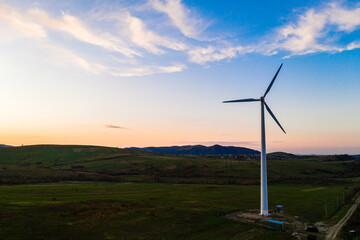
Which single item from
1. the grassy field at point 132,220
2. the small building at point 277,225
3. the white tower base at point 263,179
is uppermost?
the white tower base at point 263,179

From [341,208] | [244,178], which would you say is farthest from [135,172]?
[341,208]

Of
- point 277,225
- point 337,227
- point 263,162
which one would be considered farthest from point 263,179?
point 337,227

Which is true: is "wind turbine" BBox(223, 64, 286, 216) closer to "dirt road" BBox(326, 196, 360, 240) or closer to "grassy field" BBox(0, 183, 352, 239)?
"grassy field" BBox(0, 183, 352, 239)

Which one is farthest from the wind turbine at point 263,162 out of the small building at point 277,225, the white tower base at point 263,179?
the small building at point 277,225

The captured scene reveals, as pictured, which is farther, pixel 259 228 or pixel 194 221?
pixel 194 221

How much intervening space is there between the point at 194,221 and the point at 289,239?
65.1 feet

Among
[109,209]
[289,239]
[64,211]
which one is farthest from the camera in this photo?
[109,209]

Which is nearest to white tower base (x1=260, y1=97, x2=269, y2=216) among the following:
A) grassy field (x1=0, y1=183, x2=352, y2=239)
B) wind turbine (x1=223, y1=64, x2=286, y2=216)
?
wind turbine (x1=223, y1=64, x2=286, y2=216)

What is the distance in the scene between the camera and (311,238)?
4444 cm

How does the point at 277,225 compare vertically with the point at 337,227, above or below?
above

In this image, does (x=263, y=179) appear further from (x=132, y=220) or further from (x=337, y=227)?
(x=132, y=220)

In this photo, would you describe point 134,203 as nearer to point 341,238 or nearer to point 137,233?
point 137,233

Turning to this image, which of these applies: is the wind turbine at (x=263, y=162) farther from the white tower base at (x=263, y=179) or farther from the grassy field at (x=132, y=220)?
the grassy field at (x=132, y=220)

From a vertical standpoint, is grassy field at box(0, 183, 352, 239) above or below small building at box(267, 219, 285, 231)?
below
